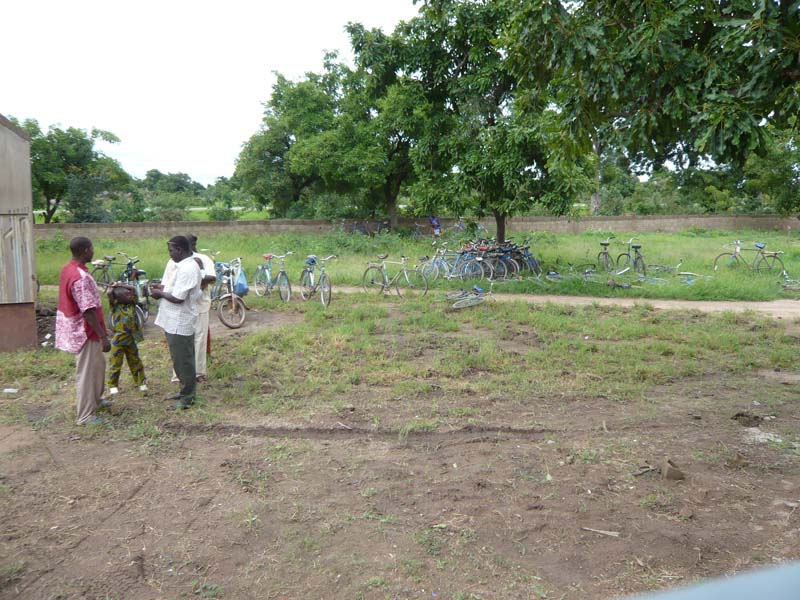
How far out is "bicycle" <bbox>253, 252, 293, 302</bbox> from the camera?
495 inches

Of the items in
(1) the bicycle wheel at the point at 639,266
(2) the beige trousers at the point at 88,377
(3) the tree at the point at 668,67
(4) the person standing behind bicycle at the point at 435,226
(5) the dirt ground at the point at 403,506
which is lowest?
(5) the dirt ground at the point at 403,506

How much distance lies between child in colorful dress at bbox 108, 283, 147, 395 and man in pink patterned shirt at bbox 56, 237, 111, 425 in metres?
0.50

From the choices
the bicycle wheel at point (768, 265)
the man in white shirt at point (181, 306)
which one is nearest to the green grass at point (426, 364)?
the man in white shirt at point (181, 306)

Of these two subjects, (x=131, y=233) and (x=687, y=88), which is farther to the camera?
(x=131, y=233)

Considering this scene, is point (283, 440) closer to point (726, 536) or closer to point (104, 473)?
point (104, 473)

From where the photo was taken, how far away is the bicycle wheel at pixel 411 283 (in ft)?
44.1

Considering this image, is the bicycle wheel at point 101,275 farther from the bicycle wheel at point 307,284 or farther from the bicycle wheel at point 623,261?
the bicycle wheel at point 623,261

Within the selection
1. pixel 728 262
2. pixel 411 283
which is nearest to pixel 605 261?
pixel 728 262

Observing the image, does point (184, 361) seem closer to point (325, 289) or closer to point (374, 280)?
point (325, 289)

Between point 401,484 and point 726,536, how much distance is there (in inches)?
83.1

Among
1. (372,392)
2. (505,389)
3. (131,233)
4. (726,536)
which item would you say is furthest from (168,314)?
(131,233)

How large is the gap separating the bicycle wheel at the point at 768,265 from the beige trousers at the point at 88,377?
49.8 ft

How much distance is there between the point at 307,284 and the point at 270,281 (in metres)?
0.87

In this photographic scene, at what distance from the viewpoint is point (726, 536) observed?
3.84 metres
